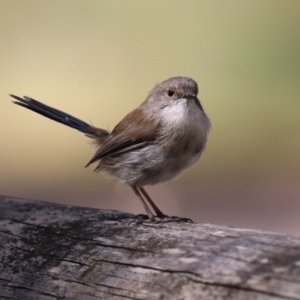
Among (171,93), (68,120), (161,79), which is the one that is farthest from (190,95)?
(161,79)

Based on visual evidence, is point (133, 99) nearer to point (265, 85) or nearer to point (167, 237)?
point (265, 85)

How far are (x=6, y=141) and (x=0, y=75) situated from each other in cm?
154

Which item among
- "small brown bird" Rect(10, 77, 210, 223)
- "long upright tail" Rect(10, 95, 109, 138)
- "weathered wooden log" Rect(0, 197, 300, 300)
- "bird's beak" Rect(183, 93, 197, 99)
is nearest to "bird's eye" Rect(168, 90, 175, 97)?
"small brown bird" Rect(10, 77, 210, 223)

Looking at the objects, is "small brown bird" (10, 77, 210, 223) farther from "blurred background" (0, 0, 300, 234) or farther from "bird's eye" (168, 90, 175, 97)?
"blurred background" (0, 0, 300, 234)

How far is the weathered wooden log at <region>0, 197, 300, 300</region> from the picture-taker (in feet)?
8.80

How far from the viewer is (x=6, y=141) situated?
10.3 meters

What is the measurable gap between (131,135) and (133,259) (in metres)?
2.25

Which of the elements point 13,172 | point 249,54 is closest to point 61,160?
point 13,172

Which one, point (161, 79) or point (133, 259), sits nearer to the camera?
point (133, 259)

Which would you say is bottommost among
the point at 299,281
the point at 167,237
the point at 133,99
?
the point at 299,281

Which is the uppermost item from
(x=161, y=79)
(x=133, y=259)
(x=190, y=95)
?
(x=161, y=79)

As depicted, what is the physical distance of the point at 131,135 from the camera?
534 centimetres

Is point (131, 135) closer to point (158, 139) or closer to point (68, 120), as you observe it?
point (158, 139)

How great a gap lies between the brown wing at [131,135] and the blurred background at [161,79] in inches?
96.0
